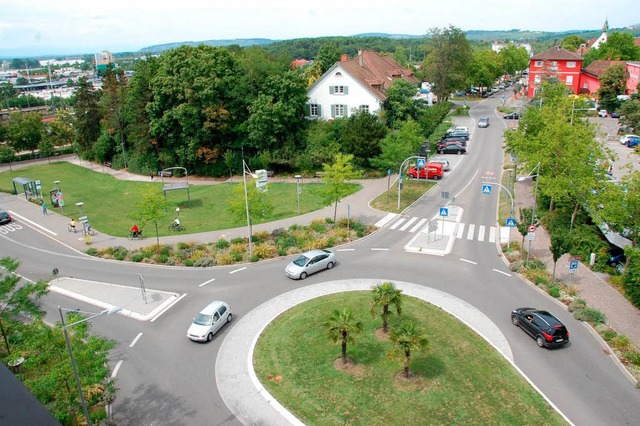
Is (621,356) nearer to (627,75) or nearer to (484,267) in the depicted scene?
(484,267)

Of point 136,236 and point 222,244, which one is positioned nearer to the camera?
point 222,244

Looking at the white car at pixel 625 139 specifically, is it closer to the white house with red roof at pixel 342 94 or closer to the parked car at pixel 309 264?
the white house with red roof at pixel 342 94

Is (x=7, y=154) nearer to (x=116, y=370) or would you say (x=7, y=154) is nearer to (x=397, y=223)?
(x=397, y=223)

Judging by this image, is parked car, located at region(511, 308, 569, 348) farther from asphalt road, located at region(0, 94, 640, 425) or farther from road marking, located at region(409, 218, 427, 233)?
road marking, located at region(409, 218, 427, 233)

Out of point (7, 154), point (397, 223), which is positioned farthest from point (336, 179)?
point (7, 154)

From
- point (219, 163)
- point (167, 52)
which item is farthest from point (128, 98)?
point (219, 163)

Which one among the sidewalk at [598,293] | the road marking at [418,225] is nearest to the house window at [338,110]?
the road marking at [418,225]

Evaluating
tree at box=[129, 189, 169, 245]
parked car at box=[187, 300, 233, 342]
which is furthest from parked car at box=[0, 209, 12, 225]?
parked car at box=[187, 300, 233, 342]
